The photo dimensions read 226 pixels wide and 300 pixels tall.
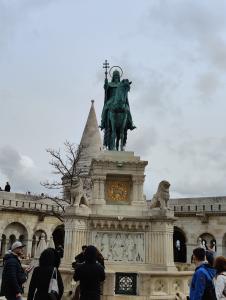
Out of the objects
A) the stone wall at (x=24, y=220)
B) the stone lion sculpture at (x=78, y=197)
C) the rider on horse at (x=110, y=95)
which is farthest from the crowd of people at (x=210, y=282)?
the stone wall at (x=24, y=220)

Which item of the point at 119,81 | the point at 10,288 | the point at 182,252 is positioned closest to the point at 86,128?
the point at 182,252

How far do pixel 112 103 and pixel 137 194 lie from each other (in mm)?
3179

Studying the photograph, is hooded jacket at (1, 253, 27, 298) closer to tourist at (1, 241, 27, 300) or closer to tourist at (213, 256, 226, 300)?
tourist at (1, 241, 27, 300)

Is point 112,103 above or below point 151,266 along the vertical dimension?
above

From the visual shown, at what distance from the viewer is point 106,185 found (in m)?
12.5

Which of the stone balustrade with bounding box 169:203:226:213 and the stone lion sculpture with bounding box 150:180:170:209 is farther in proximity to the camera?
the stone balustrade with bounding box 169:203:226:213

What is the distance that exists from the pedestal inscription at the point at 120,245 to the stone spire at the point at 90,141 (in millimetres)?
20191

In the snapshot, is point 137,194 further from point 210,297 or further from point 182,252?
point 182,252

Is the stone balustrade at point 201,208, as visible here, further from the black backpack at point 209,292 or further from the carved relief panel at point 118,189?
the black backpack at point 209,292

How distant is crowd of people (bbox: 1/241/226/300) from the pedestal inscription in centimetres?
622

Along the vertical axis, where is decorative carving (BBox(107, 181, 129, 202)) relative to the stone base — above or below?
above

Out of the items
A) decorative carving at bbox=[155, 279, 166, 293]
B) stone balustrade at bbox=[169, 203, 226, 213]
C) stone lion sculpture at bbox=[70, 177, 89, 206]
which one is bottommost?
decorative carving at bbox=[155, 279, 166, 293]

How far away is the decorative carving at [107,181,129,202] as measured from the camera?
40.8ft

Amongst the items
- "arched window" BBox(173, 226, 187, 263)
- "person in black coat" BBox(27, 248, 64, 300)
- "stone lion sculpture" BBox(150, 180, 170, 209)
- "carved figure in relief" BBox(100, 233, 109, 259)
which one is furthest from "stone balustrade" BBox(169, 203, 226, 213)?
"person in black coat" BBox(27, 248, 64, 300)
